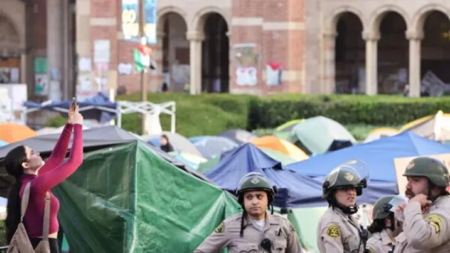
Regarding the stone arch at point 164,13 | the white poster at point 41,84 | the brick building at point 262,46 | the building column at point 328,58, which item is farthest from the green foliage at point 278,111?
the white poster at point 41,84

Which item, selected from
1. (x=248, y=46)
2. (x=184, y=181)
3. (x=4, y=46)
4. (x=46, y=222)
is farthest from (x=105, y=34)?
(x=46, y=222)

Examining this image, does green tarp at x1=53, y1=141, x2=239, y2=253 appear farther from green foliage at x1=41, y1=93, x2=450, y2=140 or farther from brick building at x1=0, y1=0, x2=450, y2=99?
brick building at x1=0, y1=0, x2=450, y2=99

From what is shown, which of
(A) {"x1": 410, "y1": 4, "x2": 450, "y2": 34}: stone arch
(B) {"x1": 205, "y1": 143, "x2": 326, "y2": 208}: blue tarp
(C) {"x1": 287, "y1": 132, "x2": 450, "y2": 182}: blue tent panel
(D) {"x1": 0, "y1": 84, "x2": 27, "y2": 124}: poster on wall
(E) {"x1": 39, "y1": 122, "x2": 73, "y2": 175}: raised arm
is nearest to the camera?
(E) {"x1": 39, "y1": 122, "x2": 73, "y2": 175}: raised arm

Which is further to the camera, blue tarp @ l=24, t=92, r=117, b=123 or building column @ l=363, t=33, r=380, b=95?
building column @ l=363, t=33, r=380, b=95

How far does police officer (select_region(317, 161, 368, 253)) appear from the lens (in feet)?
24.8

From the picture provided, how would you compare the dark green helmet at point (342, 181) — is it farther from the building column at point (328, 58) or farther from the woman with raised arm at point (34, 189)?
the building column at point (328, 58)

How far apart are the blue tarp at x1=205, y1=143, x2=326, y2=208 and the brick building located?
20584 millimetres

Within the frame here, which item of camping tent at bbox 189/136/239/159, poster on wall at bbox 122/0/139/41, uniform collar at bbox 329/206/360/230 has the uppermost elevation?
poster on wall at bbox 122/0/139/41

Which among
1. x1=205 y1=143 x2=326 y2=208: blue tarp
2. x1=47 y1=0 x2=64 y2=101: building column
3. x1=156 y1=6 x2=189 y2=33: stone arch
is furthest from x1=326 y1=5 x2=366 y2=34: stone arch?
x1=205 y1=143 x2=326 y2=208: blue tarp

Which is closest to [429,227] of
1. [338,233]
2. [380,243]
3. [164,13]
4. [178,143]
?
[338,233]

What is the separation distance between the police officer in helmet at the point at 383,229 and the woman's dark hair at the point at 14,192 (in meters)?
2.26

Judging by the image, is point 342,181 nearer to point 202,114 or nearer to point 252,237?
point 252,237

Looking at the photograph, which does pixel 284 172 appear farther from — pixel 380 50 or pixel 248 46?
pixel 380 50

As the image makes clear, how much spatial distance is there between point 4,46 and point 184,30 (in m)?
7.43
